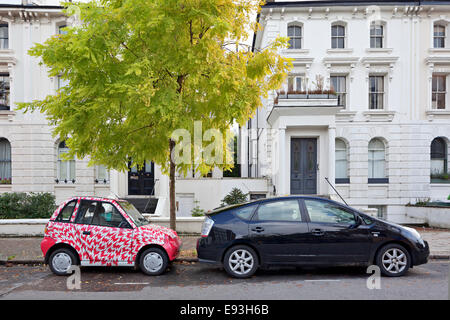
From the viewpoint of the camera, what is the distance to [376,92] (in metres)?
17.1

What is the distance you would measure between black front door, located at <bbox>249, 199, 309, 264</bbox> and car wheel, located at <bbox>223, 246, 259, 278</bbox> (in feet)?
0.63

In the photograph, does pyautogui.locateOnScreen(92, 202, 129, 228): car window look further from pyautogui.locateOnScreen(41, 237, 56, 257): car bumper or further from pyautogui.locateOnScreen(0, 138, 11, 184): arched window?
pyautogui.locateOnScreen(0, 138, 11, 184): arched window

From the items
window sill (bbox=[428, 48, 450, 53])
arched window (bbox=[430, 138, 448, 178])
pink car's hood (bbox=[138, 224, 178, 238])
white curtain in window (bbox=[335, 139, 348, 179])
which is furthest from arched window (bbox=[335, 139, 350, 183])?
pink car's hood (bbox=[138, 224, 178, 238])

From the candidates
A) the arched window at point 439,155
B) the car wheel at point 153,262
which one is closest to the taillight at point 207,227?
the car wheel at point 153,262

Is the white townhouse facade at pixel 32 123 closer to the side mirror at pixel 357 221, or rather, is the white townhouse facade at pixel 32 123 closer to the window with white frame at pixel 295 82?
the window with white frame at pixel 295 82

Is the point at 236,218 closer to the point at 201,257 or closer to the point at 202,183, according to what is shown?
the point at 201,257

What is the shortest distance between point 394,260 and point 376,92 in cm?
1268

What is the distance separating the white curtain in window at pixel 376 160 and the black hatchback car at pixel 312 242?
36.6ft

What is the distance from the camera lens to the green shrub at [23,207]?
42.5ft

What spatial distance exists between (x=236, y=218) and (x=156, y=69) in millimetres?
4094

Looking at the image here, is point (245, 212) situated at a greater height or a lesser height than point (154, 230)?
greater

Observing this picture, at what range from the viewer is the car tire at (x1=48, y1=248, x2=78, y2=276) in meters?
7.00

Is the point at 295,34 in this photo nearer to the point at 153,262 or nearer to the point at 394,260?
the point at 394,260

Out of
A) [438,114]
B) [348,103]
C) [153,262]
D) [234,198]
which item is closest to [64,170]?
Answer: [234,198]
